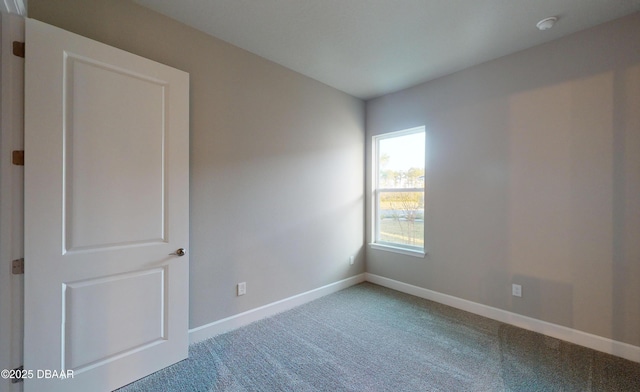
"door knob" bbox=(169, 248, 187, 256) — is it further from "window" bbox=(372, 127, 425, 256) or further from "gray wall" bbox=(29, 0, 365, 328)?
"window" bbox=(372, 127, 425, 256)

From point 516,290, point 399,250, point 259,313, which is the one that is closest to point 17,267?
point 259,313

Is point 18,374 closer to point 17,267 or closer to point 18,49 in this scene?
point 17,267

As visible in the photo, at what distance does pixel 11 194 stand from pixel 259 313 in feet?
6.79

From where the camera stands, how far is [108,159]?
170cm

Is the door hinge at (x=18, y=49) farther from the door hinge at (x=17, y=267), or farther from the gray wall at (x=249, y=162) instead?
the door hinge at (x=17, y=267)

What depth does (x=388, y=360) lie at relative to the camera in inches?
80.7

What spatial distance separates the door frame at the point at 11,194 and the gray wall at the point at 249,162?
0.34m

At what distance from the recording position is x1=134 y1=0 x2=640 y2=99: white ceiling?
76.7 inches

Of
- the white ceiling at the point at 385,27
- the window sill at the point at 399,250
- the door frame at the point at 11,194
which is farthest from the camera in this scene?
the window sill at the point at 399,250

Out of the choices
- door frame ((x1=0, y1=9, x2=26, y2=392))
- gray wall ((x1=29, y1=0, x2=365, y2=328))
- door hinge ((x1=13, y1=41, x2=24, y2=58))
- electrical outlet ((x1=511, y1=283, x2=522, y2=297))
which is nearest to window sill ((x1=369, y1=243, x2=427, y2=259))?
gray wall ((x1=29, y1=0, x2=365, y2=328))

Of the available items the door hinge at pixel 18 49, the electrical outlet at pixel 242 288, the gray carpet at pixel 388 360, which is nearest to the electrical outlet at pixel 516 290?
the gray carpet at pixel 388 360

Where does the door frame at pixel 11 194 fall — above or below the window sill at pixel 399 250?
above

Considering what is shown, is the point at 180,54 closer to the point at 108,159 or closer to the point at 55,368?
the point at 108,159

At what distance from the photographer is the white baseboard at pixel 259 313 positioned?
2.30 m
